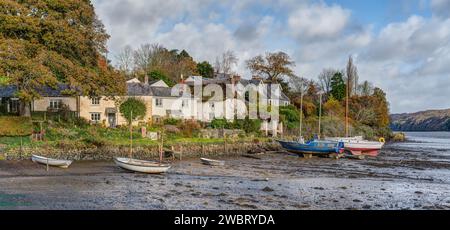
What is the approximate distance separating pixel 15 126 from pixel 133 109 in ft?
54.1

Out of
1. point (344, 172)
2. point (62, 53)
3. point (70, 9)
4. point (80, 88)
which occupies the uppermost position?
point (70, 9)

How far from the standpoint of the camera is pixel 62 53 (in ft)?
151

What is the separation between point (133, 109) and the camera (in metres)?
57.6

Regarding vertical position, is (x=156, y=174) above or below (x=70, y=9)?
below

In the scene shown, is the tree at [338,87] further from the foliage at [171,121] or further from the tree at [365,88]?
the foliage at [171,121]

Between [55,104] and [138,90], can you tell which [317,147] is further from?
[55,104]

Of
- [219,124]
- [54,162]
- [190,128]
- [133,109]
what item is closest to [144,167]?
[54,162]

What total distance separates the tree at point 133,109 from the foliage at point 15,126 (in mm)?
13988

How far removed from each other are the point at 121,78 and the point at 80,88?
4887 mm

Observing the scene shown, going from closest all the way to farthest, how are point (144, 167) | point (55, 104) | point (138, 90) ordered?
point (144, 167), point (55, 104), point (138, 90)

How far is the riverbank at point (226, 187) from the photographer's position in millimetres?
21734
